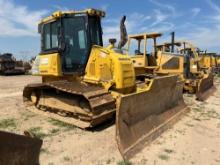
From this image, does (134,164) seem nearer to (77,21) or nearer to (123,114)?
(123,114)

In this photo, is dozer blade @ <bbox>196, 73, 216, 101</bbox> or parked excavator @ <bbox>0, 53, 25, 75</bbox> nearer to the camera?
dozer blade @ <bbox>196, 73, 216, 101</bbox>

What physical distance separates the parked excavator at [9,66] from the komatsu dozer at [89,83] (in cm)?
1937

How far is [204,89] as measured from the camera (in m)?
13.4

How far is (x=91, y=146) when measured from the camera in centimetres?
599

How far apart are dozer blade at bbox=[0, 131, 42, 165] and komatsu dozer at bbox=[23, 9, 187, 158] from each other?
316cm

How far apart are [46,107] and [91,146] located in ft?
9.95

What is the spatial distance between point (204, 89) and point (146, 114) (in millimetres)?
7318

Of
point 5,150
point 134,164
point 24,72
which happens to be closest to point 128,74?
point 134,164

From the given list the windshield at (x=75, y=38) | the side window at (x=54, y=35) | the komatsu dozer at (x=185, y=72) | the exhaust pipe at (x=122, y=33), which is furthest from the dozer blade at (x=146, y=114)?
the komatsu dozer at (x=185, y=72)

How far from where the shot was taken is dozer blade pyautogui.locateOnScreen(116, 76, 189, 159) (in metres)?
5.66

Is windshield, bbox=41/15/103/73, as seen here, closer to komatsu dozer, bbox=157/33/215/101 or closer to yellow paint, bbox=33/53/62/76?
yellow paint, bbox=33/53/62/76

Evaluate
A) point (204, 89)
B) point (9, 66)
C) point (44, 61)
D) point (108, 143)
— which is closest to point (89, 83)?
point (44, 61)

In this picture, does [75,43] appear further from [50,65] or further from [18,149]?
[18,149]

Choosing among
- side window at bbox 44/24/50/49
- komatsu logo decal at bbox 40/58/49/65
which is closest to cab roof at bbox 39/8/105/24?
side window at bbox 44/24/50/49
